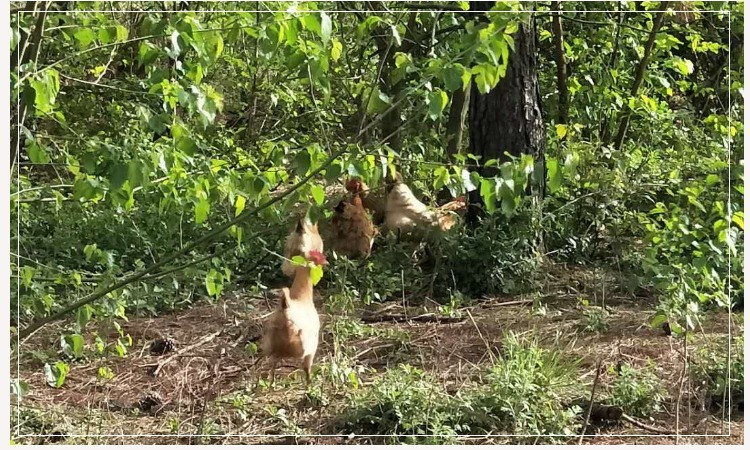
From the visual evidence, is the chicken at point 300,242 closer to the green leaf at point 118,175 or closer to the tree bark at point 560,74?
the green leaf at point 118,175

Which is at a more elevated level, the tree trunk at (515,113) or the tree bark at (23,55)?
the tree bark at (23,55)

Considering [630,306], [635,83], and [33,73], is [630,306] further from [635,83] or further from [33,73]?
[33,73]

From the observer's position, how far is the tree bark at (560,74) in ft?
16.4

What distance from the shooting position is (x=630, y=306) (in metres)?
4.04

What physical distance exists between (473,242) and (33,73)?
2815 millimetres

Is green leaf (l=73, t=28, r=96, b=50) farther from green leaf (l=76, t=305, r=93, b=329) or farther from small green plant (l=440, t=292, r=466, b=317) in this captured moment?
small green plant (l=440, t=292, r=466, b=317)

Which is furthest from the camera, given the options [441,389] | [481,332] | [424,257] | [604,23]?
[604,23]

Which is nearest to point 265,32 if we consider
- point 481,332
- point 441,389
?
point 441,389

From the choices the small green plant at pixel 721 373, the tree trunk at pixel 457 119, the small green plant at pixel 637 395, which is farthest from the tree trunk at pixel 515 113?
the small green plant at pixel 637 395

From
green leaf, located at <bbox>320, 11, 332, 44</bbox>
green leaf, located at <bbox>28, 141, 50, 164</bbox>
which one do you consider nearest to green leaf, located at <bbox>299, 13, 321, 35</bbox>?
green leaf, located at <bbox>320, 11, 332, 44</bbox>

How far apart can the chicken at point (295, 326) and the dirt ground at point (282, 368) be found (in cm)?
19

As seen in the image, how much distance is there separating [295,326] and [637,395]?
125cm

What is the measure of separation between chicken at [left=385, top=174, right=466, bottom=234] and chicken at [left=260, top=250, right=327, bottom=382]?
1.34m

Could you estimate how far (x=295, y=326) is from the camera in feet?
9.46
